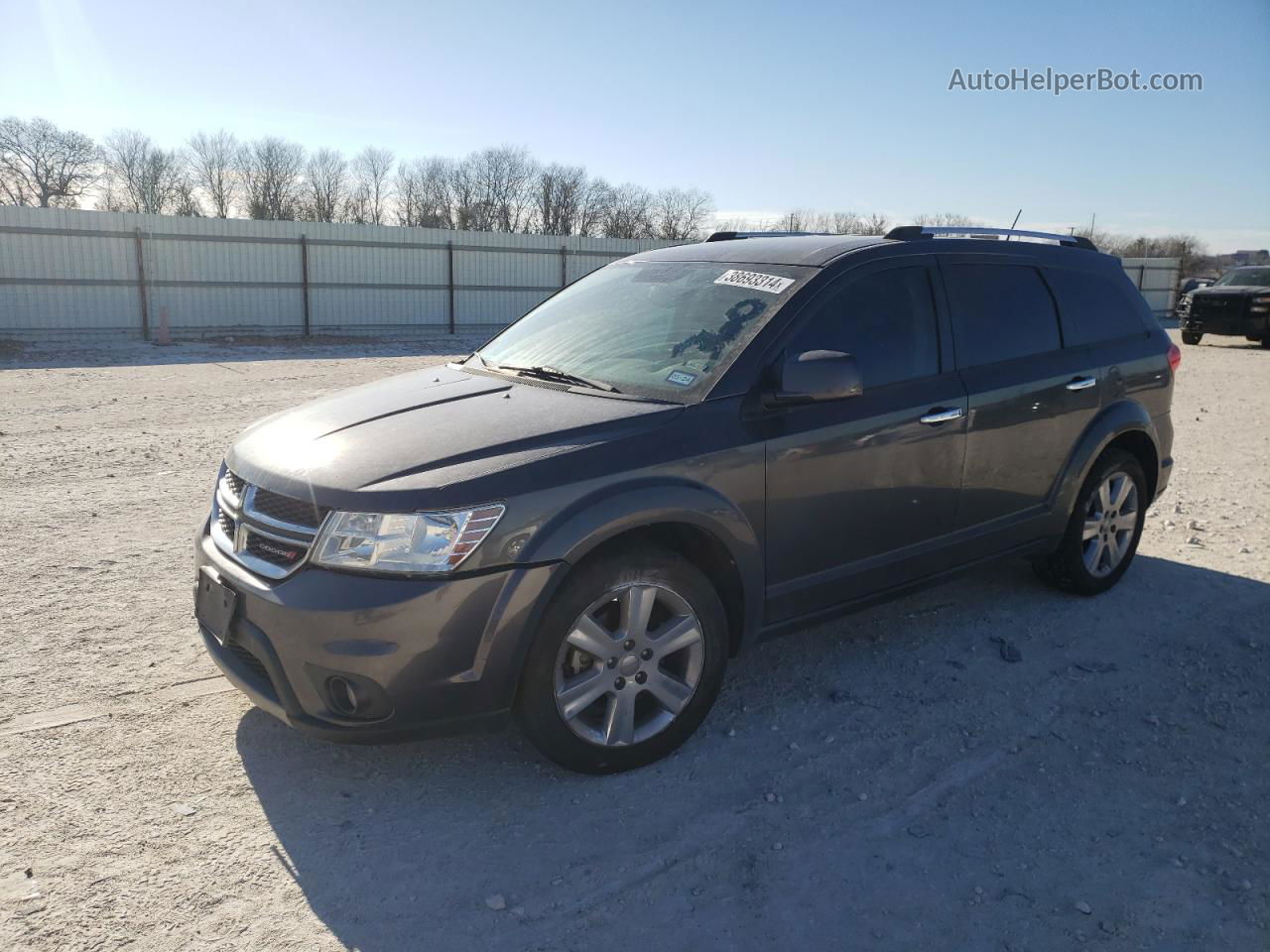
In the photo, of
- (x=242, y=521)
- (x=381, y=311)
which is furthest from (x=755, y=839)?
(x=381, y=311)

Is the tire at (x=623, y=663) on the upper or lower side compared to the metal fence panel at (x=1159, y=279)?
lower

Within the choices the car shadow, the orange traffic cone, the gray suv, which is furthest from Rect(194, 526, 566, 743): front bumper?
the orange traffic cone

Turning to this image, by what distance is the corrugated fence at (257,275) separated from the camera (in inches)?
762

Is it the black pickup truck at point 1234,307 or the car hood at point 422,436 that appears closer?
the car hood at point 422,436

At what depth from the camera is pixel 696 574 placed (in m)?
3.30

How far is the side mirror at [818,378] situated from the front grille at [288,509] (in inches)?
63.1

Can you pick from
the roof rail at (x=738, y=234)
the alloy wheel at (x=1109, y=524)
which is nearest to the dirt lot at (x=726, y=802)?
the alloy wheel at (x=1109, y=524)

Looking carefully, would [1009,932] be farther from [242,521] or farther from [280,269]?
Result: [280,269]

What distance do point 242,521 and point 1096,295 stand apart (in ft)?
14.0

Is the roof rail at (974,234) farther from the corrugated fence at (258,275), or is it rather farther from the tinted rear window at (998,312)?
the corrugated fence at (258,275)

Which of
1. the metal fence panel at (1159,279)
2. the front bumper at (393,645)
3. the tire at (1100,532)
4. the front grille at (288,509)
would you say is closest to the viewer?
the front bumper at (393,645)

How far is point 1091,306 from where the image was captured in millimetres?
4938

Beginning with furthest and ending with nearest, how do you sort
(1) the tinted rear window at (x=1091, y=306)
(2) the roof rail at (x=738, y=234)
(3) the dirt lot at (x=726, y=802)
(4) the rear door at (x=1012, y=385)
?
(1) the tinted rear window at (x=1091, y=306) < (2) the roof rail at (x=738, y=234) < (4) the rear door at (x=1012, y=385) < (3) the dirt lot at (x=726, y=802)

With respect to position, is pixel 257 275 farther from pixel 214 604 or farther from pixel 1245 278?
pixel 1245 278
